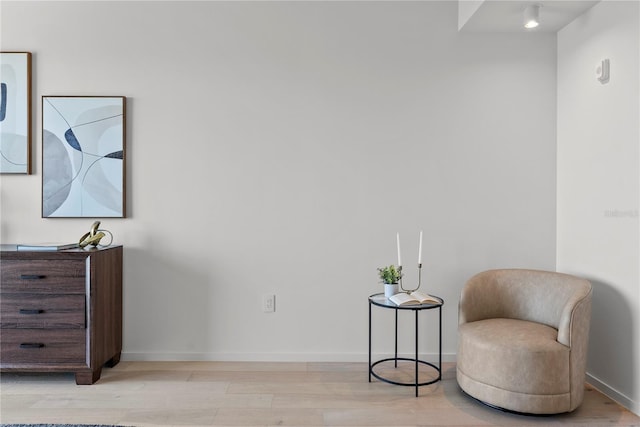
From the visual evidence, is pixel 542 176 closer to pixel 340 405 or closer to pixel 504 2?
pixel 504 2

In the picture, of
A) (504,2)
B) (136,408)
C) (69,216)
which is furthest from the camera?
(69,216)

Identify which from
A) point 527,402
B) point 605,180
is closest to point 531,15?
point 605,180

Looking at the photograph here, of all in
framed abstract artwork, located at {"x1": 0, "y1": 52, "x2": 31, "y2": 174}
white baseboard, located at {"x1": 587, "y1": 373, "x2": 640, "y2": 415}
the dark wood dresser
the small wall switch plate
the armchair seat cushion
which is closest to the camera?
the armchair seat cushion

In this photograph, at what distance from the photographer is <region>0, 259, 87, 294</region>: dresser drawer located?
9.42ft

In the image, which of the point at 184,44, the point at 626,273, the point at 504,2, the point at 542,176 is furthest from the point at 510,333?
the point at 184,44

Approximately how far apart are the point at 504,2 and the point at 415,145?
0.99 m

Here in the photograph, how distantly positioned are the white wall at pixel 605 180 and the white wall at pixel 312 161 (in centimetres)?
18

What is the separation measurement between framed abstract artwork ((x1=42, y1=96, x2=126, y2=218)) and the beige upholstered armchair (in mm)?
2333

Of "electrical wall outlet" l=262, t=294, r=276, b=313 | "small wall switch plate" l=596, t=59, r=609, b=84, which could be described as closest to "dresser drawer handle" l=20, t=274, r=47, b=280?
"electrical wall outlet" l=262, t=294, r=276, b=313

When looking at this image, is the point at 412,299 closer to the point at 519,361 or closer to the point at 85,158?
the point at 519,361

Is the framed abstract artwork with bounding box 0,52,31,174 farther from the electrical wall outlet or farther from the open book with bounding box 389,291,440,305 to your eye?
the open book with bounding box 389,291,440,305

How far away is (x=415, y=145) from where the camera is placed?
3350mm

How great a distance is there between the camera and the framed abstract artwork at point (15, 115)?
10.8 ft

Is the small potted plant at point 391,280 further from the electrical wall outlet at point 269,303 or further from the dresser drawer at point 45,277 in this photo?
the dresser drawer at point 45,277
